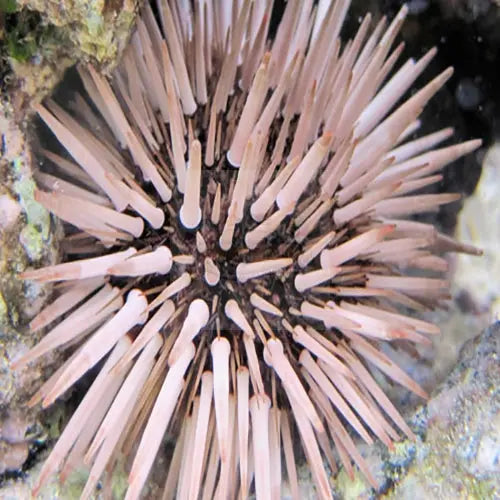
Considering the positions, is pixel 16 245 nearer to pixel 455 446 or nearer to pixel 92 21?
pixel 92 21

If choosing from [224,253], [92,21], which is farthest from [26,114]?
[224,253]

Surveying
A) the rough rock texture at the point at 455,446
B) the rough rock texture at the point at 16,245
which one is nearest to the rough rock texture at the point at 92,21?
the rough rock texture at the point at 16,245

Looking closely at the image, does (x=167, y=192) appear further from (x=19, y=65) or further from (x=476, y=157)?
(x=476, y=157)

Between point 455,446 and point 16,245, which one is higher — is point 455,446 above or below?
below

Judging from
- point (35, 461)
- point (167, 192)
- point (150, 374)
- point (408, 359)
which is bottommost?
point (408, 359)

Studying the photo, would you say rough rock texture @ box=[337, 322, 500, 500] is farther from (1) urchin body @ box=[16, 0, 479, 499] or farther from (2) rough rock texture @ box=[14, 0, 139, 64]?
(2) rough rock texture @ box=[14, 0, 139, 64]

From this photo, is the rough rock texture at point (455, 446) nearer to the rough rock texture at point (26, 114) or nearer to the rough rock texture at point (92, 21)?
the rough rock texture at point (26, 114)

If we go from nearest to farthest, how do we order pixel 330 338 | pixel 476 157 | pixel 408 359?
pixel 330 338 < pixel 408 359 < pixel 476 157

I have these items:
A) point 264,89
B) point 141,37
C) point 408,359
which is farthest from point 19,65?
point 408,359
